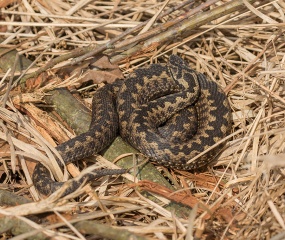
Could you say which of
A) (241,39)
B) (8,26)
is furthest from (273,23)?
(8,26)

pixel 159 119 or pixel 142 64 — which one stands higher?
pixel 142 64

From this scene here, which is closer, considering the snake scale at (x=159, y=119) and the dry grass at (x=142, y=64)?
the dry grass at (x=142, y=64)

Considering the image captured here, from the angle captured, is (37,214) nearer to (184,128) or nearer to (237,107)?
(184,128)

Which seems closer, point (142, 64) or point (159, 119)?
point (159, 119)
